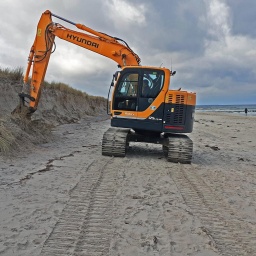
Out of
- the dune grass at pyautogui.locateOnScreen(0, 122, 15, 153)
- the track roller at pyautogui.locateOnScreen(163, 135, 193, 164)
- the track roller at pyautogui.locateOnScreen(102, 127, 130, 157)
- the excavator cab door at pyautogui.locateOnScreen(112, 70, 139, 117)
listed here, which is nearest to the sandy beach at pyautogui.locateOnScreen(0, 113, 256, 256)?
the dune grass at pyautogui.locateOnScreen(0, 122, 15, 153)

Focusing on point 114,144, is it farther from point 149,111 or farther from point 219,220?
point 219,220

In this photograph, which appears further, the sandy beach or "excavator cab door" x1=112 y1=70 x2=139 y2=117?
"excavator cab door" x1=112 y1=70 x2=139 y2=117

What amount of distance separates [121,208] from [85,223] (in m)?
0.80

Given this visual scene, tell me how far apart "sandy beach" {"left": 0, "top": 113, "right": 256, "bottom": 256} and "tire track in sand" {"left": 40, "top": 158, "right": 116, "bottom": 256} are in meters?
0.01

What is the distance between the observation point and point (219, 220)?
4379 mm

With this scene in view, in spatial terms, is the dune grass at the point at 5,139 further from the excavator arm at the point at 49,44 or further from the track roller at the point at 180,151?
the track roller at the point at 180,151

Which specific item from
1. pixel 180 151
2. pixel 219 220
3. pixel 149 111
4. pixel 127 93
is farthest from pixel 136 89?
pixel 219 220

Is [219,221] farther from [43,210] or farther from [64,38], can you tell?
[64,38]

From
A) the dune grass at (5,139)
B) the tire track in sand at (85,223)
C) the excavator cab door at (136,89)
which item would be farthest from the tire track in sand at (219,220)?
the dune grass at (5,139)

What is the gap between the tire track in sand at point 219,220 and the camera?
3.59 m

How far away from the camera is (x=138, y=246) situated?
346 centimetres

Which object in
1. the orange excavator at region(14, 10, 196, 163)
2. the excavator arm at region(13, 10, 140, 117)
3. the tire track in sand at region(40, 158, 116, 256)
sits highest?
the excavator arm at region(13, 10, 140, 117)

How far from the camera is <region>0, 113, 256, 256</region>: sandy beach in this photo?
3.46 meters

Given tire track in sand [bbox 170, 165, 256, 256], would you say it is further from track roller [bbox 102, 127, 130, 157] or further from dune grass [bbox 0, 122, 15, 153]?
dune grass [bbox 0, 122, 15, 153]
